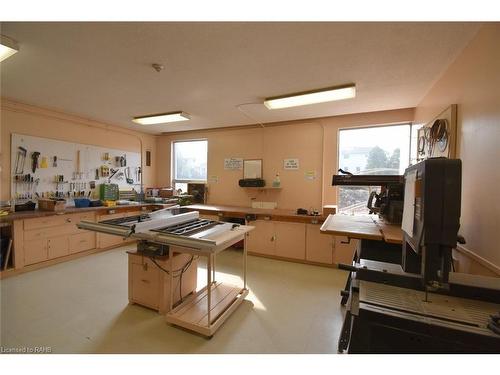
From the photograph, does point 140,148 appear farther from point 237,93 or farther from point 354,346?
point 354,346

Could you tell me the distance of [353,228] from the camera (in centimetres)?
208

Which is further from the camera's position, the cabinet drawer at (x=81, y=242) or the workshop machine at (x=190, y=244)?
the cabinet drawer at (x=81, y=242)

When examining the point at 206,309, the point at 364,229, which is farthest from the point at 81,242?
the point at 364,229

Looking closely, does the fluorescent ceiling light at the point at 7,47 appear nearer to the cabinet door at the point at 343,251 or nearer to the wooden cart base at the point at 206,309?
the wooden cart base at the point at 206,309

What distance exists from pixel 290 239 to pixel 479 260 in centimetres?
237

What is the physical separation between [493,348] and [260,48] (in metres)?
2.23

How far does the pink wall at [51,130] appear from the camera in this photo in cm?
327

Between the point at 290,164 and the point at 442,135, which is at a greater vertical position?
the point at 442,135

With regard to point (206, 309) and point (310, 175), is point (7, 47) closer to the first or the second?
point (206, 309)

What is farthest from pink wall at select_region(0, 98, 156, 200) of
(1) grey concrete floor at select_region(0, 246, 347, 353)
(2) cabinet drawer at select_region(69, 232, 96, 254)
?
(1) grey concrete floor at select_region(0, 246, 347, 353)

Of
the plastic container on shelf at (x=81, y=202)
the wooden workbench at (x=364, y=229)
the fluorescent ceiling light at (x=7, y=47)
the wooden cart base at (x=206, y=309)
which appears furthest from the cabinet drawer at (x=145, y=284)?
the plastic container on shelf at (x=81, y=202)

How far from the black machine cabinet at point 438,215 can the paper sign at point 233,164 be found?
389 cm

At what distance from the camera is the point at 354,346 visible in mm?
988
